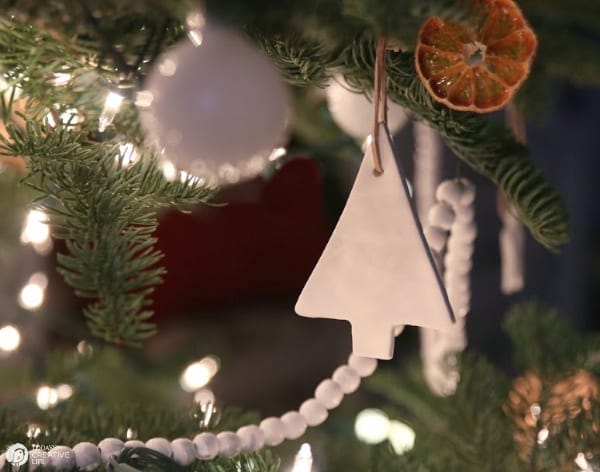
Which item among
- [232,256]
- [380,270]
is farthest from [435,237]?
[232,256]

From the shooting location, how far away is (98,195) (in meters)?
0.38

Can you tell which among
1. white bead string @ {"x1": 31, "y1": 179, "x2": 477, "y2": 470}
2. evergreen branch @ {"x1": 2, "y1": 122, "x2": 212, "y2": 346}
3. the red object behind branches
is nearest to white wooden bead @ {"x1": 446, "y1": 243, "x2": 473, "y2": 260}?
white bead string @ {"x1": 31, "y1": 179, "x2": 477, "y2": 470}

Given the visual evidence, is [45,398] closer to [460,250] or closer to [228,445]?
[228,445]

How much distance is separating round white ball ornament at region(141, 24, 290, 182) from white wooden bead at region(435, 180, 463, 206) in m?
0.19

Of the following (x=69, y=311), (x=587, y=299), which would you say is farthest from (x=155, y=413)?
(x=587, y=299)

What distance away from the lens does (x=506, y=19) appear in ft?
1.11

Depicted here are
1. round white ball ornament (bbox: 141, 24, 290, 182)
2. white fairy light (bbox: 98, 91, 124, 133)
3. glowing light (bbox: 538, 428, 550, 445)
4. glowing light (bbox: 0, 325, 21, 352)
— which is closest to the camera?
round white ball ornament (bbox: 141, 24, 290, 182)

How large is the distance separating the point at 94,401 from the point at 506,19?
1.56 ft

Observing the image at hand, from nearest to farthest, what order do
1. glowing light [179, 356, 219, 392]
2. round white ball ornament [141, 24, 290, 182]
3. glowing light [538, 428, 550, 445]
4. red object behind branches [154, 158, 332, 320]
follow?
round white ball ornament [141, 24, 290, 182] < glowing light [538, 428, 550, 445] < glowing light [179, 356, 219, 392] < red object behind branches [154, 158, 332, 320]

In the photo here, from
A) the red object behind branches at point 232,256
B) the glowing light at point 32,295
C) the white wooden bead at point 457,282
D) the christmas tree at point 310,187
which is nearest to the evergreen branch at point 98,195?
the christmas tree at point 310,187

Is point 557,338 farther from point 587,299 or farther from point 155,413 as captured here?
point 587,299

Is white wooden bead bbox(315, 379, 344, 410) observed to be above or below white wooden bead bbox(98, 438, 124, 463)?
above

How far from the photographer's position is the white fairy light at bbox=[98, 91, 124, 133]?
1.27 ft

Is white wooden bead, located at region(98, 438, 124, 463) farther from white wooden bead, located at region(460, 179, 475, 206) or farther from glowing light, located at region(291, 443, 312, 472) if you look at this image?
white wooden bead, located at region(460, 179, 475, 206)
